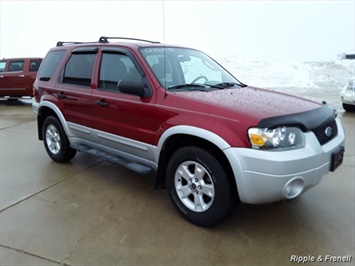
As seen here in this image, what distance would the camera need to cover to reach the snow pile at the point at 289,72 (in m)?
24.0

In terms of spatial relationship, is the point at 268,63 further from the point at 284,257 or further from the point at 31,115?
the point at 284,257

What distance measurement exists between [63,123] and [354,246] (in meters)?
3.83

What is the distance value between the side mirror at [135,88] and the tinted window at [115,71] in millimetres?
286

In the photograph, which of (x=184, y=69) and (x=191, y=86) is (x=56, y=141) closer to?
(x=184, y=69)

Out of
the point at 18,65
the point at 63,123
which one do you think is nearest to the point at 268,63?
the point at 18,65

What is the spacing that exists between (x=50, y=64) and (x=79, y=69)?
87cm

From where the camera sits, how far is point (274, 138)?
261cm

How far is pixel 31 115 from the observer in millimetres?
9930

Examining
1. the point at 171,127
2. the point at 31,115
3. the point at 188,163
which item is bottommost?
the point at 31,115

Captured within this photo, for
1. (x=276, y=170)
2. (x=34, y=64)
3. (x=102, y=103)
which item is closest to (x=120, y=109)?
(x=102, y=103)

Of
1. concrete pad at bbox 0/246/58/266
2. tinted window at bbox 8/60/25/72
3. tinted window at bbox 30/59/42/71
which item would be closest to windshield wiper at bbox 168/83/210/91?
concrete pad at bbox 0/246/58/266

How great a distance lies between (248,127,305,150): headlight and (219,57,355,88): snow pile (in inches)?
817

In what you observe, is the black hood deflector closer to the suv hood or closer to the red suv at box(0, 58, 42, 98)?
the suv hood

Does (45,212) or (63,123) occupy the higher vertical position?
(63,123)
